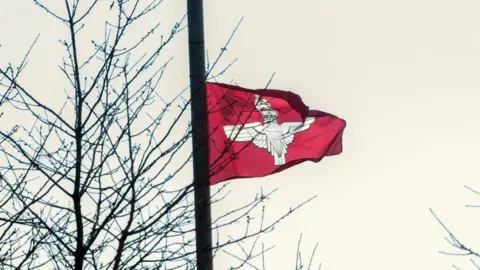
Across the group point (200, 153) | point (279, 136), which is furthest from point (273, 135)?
point (200, 153)

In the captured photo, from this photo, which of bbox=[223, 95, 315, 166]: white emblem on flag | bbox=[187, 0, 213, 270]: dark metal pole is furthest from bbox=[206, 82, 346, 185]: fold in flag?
bbox=[187, 0, 213, 270]: dark metal pole

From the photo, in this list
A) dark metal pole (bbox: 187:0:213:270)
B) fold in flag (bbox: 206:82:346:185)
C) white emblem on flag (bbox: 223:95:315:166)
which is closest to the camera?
dark metal pole (bbox: 187:0:213:270)

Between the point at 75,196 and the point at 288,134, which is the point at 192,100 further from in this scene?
the point at 288,134

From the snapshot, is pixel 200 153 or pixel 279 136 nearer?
pixel 200 153

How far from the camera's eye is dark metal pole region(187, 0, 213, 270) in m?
10.4

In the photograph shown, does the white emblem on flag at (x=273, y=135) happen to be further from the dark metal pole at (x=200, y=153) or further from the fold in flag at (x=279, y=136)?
the dark metal pole at (x=200, y=153)

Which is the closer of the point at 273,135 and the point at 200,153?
the point at 200,153

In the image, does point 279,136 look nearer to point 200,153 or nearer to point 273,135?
point 273,135

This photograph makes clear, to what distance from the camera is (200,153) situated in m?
10.7

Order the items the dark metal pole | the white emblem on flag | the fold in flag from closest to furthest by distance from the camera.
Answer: the dark metal pole → the fold in flag → the white emblem on flag

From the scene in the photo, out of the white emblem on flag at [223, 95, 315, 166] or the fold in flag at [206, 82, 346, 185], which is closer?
the fold in flag at [206, 82, 346, 185]

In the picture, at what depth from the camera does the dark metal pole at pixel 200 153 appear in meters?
10.4

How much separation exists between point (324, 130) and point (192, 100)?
7.18 meters

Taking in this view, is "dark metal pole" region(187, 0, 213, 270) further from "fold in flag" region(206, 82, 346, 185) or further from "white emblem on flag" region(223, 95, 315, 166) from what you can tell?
"white emblem on flag" region(223, 95, 315, 166)
